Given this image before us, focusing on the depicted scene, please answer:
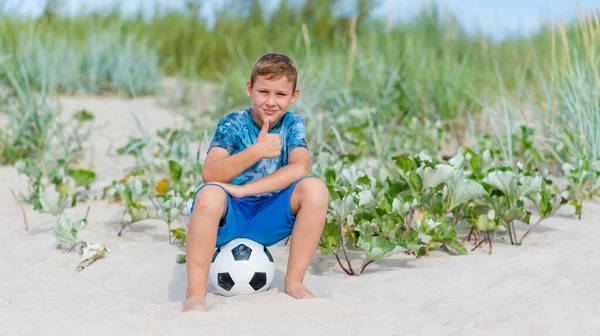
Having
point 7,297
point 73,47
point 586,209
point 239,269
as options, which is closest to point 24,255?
point 7,297

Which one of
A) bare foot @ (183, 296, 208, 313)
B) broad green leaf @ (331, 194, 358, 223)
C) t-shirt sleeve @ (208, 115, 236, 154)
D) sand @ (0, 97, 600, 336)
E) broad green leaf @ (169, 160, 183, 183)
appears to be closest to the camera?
sand @ (0, 97, 600, 336)

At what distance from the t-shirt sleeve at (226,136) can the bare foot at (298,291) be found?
579mm

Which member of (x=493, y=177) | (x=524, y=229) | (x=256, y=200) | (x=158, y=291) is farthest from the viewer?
(x=524, y=229)

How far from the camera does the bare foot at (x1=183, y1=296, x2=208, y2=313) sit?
2.51 meters

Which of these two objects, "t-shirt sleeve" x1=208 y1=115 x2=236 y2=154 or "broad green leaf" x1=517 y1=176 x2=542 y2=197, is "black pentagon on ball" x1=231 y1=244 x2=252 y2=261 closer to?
"t-shirt sleeve" x1=208 y1=115 x2=236 y2=154

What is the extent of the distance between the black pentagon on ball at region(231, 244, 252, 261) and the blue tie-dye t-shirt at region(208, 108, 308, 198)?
22cm

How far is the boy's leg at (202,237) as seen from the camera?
255 centimetres

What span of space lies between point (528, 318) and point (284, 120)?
1.20 metres

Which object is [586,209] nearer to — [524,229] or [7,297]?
[524,229]

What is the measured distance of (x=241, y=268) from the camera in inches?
105

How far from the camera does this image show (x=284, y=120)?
286 cm

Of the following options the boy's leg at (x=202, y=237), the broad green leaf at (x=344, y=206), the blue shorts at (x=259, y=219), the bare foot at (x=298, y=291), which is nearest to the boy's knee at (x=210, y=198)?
the boy's leg at (x=202, y=237)

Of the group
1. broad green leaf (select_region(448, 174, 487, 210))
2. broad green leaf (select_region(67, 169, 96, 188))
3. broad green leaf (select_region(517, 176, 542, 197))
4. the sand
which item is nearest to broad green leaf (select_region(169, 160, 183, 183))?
the sand

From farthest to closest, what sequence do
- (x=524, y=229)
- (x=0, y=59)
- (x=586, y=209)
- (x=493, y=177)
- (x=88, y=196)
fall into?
(x=0, y=59), (x=88, y=196), (x=586, y=209), (x=524, y=229), (x=493, y=177)
